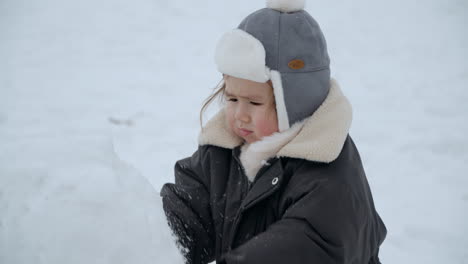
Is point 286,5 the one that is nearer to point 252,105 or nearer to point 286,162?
point 252,105

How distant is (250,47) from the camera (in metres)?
1.36

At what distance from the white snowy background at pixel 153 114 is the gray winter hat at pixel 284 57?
0.49m

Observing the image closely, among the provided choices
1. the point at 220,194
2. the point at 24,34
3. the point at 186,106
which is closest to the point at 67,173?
the point at 220,194

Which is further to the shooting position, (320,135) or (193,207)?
(193,207)

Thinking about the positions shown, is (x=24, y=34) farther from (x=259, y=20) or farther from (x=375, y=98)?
(x=259, y=20)

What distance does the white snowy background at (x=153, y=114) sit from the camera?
1095 millimetres

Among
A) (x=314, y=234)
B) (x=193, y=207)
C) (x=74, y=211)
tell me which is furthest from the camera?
(x=193, y=207)

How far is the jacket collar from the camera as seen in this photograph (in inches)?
51.6

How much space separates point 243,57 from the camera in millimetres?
1356

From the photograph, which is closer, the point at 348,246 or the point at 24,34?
the point at 348,246

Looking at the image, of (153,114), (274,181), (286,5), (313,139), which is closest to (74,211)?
(274,181)

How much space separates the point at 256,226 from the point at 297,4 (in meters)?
→ 0.77

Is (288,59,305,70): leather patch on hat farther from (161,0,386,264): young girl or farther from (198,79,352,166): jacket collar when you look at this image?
(198,79,352,166): jacket collar

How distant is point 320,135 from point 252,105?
0.81 feet
